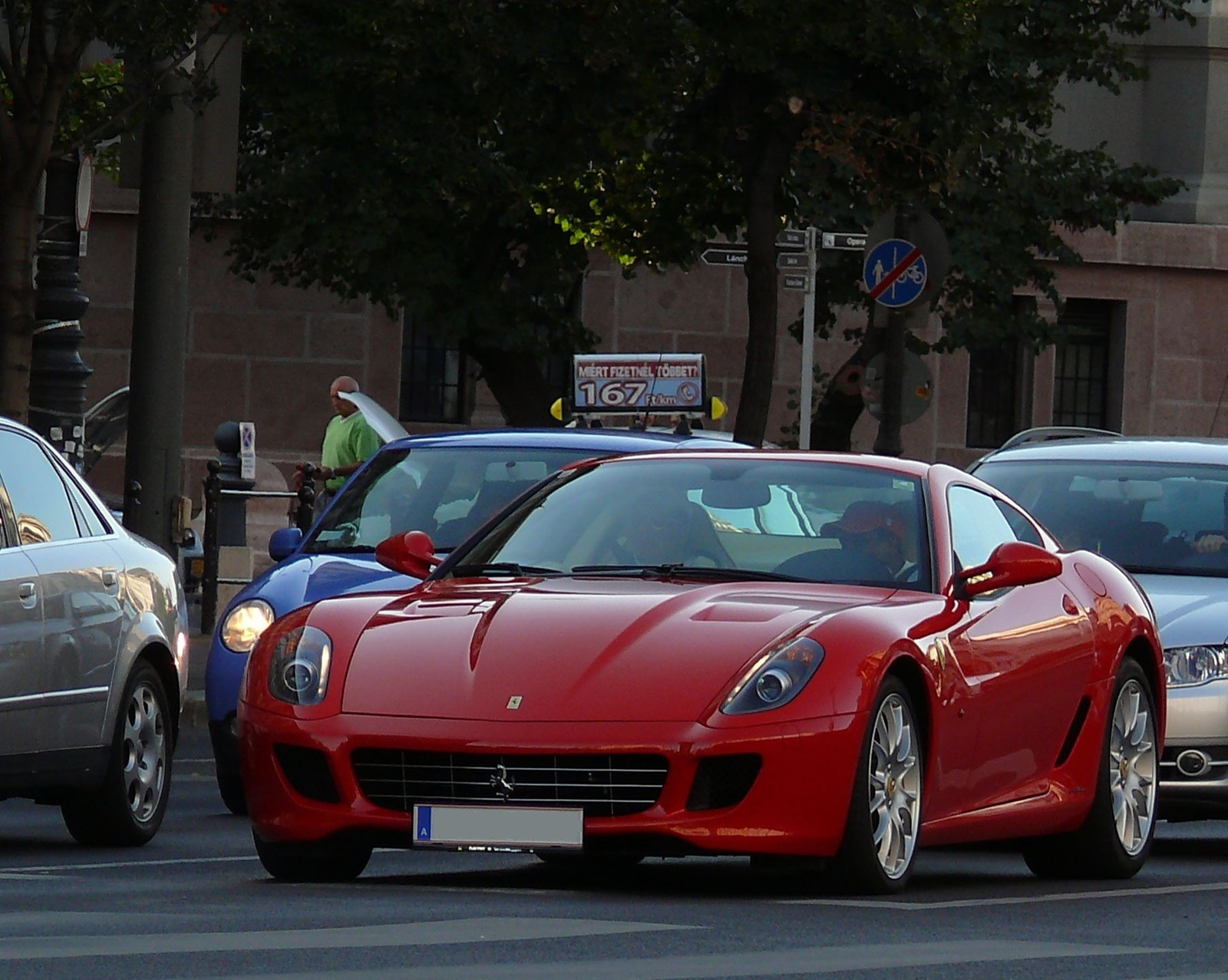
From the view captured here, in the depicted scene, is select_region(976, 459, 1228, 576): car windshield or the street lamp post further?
the street lamp post

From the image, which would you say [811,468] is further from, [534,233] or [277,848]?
[534,233]

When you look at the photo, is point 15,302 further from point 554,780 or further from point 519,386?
point 519,386

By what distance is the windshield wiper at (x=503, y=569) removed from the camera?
9.85 m

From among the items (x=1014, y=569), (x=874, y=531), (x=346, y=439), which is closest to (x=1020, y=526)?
(x=874, y=531)

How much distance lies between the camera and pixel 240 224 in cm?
3488

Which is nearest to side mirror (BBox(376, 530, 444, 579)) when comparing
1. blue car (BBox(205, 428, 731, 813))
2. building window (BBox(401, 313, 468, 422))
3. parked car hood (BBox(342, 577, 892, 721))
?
parked car hood (BBox(342, 577, 892, 721))

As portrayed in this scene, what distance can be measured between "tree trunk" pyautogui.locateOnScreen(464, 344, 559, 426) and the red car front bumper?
25.9 metres

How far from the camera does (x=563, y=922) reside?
804 centimetres

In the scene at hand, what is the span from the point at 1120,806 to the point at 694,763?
2.56 meters

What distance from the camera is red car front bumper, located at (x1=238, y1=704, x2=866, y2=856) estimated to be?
863cm

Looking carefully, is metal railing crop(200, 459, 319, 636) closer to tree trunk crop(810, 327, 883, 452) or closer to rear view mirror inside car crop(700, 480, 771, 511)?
rear view mirror inside car crop(700, 480, 771, 511)

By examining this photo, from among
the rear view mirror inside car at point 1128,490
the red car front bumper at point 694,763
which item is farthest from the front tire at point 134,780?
the rear view mirror inside car at point 1128,490

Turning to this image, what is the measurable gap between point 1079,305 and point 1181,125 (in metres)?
3.00

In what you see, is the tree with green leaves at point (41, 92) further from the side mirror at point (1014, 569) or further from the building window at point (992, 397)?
the building window at point (992, 397)
